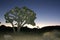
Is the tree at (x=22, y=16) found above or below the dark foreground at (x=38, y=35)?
above

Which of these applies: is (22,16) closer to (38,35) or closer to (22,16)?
(22,16)

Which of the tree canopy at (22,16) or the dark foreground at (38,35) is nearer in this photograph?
the dark foreground at (38,35)

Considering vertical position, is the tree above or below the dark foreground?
above

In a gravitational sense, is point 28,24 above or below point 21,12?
below

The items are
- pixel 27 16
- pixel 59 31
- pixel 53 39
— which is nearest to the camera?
pixel 53 39

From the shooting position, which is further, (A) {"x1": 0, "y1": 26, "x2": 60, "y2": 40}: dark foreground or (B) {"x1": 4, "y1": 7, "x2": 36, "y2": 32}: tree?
(B) {"x1": 4, "y1": 7, "x2": 36, "y2": 32}: tree

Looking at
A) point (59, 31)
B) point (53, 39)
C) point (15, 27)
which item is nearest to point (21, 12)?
point (15, 27)

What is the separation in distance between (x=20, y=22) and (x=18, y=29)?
2.21 meters

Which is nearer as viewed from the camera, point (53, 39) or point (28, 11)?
point (53, 39)

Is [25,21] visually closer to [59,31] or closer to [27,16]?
[27,16]

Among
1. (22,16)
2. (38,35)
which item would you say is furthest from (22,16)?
(38,35)

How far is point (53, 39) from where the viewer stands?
1033 inches

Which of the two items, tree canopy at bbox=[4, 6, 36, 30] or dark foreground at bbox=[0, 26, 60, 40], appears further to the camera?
tree canopy at bbox=[4, 6, 36, 30]

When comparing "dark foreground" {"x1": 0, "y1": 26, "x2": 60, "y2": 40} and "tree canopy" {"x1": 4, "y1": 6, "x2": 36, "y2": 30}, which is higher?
"tree canopy" {"x1": 4, "y1": 6, "x2": 36, "y2": 30}
